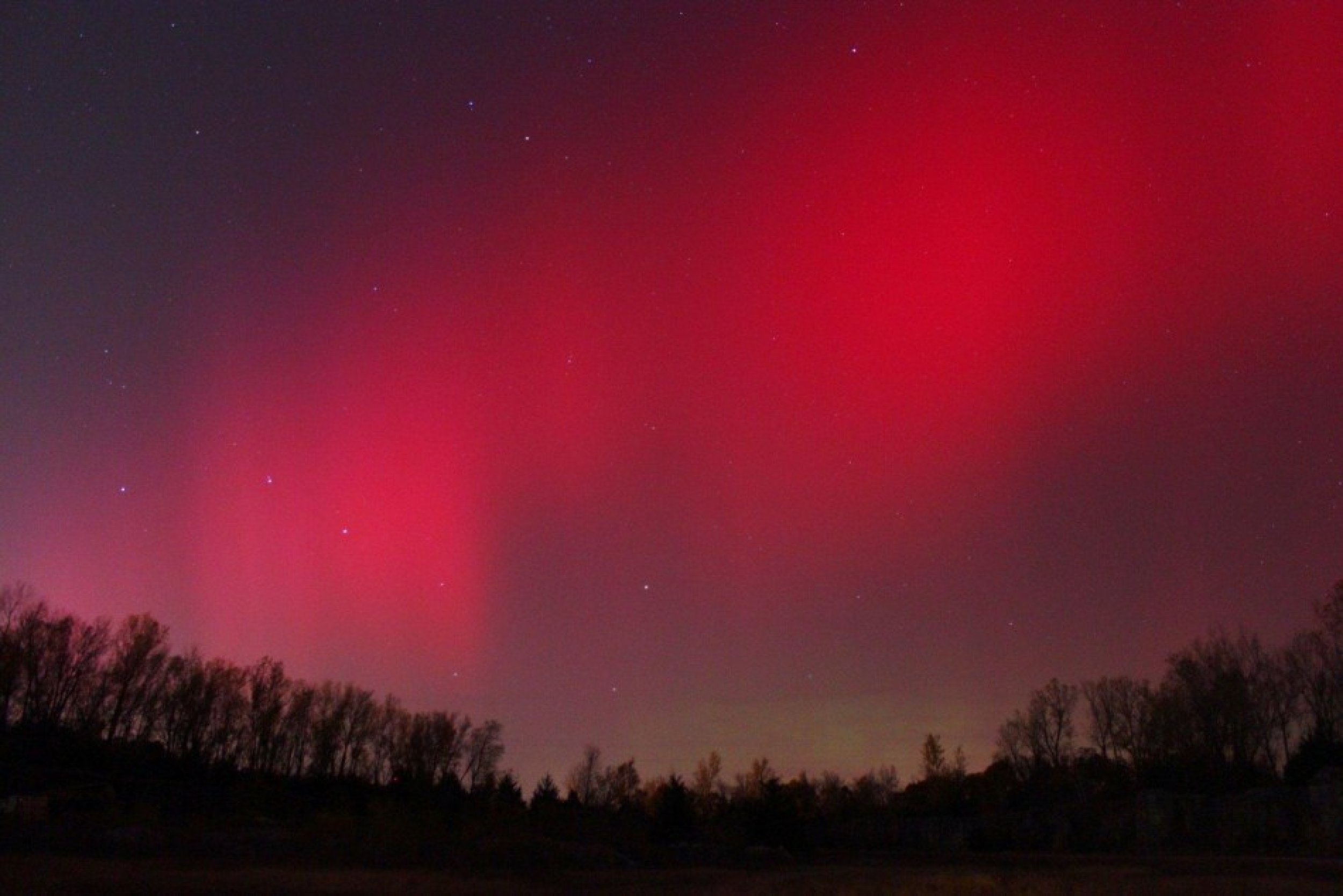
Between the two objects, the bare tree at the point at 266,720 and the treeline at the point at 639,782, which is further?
the bare tree at the point at 266,720

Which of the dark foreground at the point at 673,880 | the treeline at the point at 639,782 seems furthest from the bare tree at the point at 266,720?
the dark foreground at the point at 673,880

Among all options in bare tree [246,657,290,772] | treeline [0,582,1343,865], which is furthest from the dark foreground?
bare tree [246,657,290,772]

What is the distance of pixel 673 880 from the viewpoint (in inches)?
1339

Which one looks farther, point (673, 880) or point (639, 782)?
point (639, 782)

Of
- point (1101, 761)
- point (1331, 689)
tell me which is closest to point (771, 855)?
point (1331, 689)

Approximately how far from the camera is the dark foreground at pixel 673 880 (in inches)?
1017

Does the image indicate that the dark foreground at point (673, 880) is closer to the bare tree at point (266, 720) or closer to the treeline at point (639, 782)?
the treeline at point (639, 782)

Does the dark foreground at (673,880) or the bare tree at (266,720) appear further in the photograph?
the bare tree at (266,720)

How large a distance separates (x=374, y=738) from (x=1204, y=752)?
80477mm

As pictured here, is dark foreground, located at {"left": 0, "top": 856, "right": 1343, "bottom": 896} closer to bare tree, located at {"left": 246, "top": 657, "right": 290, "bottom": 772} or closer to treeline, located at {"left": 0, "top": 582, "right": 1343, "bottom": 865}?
treeline, located at {"left": 0, "top": 582, "right": 1343, "bottom": 865}

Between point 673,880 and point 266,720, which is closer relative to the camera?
point 673,880

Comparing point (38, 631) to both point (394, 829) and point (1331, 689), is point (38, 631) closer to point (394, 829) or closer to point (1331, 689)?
point (394, 829)

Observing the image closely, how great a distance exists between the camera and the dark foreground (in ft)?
84.8

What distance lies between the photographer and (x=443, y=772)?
101125mm
